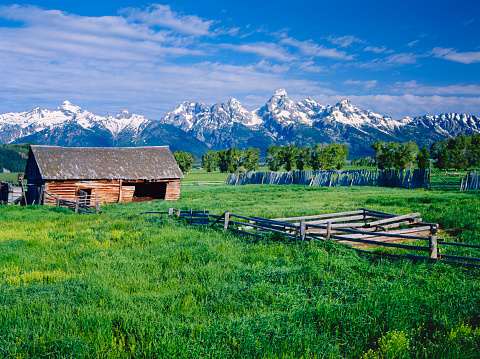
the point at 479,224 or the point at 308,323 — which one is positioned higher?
the point at 479,224

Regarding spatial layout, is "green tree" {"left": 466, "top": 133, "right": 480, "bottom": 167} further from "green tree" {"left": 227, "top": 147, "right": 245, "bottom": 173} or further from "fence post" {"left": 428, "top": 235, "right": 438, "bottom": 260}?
"fence post" {"left": 428, "top": 235, "right": 438, "bottom": 260}

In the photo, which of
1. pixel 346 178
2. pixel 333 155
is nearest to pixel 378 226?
pixel 346 178

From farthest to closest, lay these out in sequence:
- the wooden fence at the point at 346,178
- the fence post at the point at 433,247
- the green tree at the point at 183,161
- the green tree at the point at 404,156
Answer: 1. the green tree at the point at 183,161
2. the green tree at the point at 404,156
3. the wooden fence at the point at 346,178
4. the fence post at the point at 433,247

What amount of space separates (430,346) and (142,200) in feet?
108

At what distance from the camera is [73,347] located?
477 cm

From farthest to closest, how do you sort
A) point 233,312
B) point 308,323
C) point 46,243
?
point 46,243 → point 233,312 → point 308,323

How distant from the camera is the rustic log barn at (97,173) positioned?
29984 mm

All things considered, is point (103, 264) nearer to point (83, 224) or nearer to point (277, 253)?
point (277, 253)

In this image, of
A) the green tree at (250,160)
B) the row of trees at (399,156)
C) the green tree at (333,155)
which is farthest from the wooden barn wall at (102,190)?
the green tree at (250,160)

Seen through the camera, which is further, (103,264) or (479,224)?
(479,224)

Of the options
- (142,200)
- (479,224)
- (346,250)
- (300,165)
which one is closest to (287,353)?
(346,250)

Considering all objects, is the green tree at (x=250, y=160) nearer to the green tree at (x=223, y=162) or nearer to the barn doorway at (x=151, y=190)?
the green tree at (x=223, y=162)

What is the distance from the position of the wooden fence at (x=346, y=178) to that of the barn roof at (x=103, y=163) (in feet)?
74.5

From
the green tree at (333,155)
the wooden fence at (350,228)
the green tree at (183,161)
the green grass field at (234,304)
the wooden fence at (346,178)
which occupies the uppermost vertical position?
the green tree at (333,155)
